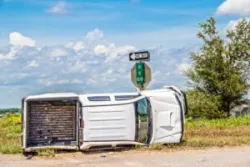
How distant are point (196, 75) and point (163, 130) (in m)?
24.5

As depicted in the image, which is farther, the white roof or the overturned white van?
the white roof

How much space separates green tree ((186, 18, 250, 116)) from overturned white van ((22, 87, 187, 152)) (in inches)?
927

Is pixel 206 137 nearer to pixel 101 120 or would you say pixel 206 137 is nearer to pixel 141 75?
pixel 141 75

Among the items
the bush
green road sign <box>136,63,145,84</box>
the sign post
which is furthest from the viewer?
the bush

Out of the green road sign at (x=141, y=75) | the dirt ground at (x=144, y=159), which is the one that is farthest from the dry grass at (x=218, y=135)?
the green road sign at (x=141, y=75)

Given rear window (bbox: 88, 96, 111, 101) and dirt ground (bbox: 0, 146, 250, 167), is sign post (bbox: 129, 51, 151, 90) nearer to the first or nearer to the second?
rear window (bbox: 88, 96, 111, 101)

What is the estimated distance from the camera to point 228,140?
1424cm

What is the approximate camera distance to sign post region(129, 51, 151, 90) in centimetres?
1720

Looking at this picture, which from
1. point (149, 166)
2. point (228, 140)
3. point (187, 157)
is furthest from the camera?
point (228, 140)

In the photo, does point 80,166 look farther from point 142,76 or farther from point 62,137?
point 142,76

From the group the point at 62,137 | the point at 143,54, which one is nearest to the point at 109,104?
the point at 62,137

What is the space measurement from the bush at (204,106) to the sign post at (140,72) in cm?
1899

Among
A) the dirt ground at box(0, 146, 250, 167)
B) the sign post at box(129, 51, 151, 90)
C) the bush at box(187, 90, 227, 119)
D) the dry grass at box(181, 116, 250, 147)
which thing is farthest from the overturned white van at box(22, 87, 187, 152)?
the bush at box(187, 90, 227, 119)

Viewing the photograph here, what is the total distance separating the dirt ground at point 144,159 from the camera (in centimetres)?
1090
